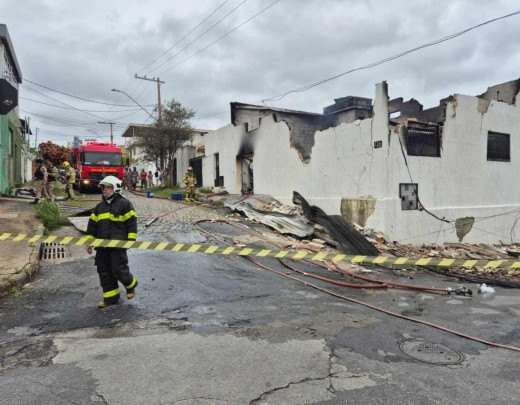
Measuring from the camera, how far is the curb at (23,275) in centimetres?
556

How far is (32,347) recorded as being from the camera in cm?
386

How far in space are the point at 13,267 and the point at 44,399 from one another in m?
4.19

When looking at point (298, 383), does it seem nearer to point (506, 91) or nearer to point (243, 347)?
point (243, 347)

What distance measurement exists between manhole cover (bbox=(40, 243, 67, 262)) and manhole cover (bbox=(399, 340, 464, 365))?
671cm

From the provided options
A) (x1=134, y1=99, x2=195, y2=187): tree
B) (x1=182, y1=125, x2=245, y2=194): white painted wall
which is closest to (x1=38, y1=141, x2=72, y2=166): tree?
(x1=134, y1=99, x2=195, y2=187): tree

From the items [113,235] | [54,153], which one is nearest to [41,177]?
[113,235]

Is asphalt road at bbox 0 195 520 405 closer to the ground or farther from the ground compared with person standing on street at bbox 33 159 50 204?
closer to the ground

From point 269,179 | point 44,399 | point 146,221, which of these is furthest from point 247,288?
point 269,179

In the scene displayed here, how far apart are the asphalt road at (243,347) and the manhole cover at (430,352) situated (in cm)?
2

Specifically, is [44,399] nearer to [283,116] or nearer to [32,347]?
[32,347]

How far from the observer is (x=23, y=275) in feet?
19.7

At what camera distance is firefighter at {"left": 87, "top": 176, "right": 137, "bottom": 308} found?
16.8 ft

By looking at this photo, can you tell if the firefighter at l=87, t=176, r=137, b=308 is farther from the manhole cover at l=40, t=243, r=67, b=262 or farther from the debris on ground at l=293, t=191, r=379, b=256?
the debris on ground at l=293, t=191, r=379, b=256

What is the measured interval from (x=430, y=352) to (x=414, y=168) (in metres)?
9.12
